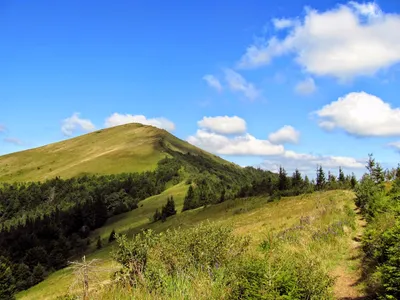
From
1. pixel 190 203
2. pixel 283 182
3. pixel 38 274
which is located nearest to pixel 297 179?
pixel 283 182

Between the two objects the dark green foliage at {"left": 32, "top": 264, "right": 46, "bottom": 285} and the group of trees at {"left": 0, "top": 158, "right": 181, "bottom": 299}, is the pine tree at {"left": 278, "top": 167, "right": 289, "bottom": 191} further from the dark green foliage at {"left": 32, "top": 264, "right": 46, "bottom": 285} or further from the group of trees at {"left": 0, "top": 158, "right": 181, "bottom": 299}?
the dark green foliage at {"left": 32, "top": 264, "right": 46, "bottom": 285}

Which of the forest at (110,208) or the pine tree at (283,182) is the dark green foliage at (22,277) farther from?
the pine tree at (283,182)

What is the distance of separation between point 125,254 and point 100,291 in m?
1.38

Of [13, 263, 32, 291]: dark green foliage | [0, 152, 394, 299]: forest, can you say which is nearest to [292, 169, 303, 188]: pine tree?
[0, 152, 394, 299]: forest

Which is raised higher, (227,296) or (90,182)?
(90,182)

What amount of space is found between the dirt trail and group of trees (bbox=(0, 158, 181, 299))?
52.8 m

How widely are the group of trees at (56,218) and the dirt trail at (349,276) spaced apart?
52.8m

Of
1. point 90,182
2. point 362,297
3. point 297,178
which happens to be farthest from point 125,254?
point 90,182

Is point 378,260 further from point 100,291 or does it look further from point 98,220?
point 98,220

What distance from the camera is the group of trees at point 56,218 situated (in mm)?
95812

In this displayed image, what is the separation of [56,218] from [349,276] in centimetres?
14908

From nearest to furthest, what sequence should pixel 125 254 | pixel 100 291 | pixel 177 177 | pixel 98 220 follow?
1. pixel 100 291
2. pixel 125 254
3. pixel 98 220
4. pixel 177 177

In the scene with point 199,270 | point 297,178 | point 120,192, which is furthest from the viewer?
point 120,192

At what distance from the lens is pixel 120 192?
165000 mm
